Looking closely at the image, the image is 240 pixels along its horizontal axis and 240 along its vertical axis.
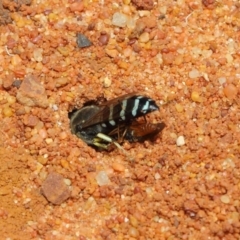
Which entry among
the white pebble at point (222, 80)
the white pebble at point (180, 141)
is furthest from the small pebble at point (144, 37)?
the white pebble at point (180, 141)

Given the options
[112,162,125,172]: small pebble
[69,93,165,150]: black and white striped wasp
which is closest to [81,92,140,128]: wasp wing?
[69,93,165,150]: black and white striped wasp

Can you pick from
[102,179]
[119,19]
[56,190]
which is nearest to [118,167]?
[102,179]

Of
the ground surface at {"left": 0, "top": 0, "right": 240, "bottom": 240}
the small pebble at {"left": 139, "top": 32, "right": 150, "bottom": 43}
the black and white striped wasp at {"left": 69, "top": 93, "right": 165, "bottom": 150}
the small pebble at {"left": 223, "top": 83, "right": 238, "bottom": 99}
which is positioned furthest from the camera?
the small pebble at {"left": 139, "top": 32, "right": 150, "bottom": 43}

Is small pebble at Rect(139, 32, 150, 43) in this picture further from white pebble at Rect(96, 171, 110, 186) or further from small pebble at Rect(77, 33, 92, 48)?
white pebble at Rect(96, 171, 110, 186)

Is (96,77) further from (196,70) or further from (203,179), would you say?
(203,179)

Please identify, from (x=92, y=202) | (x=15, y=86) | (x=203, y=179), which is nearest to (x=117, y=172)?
(x=92, y=202)

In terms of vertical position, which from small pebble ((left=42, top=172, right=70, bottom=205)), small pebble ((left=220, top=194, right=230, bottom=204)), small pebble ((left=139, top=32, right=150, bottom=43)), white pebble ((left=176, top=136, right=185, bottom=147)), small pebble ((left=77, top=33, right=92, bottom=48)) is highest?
small pebble ((left=139, top=32, right=150, bottom=43))

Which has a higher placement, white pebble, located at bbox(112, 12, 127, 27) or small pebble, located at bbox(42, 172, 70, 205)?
white pebble, located at bbox(112, 12, 127, 27)
